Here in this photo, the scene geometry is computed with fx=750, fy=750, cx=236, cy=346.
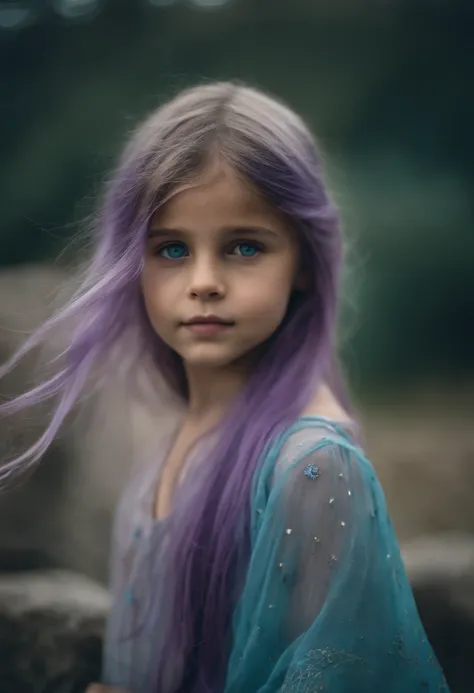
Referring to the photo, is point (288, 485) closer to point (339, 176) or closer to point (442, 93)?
point (339, 176)

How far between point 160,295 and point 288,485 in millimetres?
232

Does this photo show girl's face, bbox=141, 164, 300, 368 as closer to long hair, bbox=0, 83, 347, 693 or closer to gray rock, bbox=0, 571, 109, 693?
long hair, bbox=0, 83, 347, 693

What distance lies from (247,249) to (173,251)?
8 cm

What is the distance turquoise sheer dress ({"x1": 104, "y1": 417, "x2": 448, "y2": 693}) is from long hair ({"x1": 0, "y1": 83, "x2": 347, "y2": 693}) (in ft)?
0.13

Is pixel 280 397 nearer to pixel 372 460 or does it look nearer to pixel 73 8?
pixel 372 460

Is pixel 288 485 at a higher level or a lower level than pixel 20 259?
lower

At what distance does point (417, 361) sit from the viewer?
82 cm

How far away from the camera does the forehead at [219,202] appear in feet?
2.37

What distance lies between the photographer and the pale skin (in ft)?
2.39

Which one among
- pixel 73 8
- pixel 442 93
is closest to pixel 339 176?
pixel 442 93

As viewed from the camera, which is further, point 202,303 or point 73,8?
point 73,8

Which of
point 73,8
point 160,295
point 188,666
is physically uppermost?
point 73,8

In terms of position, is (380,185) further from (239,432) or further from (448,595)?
(448,595)

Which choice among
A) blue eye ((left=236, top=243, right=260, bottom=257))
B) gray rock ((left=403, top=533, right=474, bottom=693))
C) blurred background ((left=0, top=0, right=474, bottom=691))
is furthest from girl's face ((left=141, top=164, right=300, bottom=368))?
gray rock ((left=403, top=533, right=474, bottom=693))
